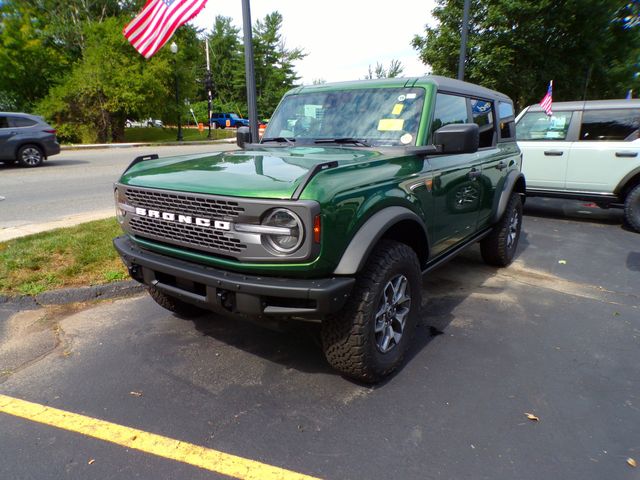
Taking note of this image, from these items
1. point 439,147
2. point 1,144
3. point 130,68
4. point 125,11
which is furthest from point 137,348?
point 125,11

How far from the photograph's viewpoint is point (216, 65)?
194 feet

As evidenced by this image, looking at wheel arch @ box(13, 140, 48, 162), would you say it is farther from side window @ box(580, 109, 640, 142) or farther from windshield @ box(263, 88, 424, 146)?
side window @ box(580, 109, 640, 142)

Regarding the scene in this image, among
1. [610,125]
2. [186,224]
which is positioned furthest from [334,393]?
[610,125]

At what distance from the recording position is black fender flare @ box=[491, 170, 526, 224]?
468cm

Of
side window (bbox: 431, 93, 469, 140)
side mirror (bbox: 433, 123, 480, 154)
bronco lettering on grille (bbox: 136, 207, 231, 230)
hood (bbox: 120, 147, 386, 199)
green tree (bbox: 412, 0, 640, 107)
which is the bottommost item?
bronco lettering on grille (bbox: 136, 207, 231, 230)

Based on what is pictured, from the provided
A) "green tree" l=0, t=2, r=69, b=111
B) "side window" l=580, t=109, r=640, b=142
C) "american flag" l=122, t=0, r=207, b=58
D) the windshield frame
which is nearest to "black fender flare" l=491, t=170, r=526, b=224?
the windshield frame

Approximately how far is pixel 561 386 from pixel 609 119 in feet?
20.6

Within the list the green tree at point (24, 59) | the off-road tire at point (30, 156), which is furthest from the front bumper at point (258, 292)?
the green tree at point (24, 59)

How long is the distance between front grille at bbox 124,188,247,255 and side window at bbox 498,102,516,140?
3.73m

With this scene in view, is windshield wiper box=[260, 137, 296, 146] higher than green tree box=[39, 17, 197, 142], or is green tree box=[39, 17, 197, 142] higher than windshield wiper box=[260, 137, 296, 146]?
green tree box=[39, 17, 197, 142]

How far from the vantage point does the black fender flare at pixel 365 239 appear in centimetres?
241

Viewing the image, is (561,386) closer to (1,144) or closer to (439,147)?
(439,147)

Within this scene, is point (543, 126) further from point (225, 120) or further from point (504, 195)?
point (225, 120)

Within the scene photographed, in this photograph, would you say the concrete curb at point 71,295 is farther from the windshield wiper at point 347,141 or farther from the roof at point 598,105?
the roof at point 598,105
